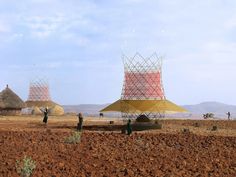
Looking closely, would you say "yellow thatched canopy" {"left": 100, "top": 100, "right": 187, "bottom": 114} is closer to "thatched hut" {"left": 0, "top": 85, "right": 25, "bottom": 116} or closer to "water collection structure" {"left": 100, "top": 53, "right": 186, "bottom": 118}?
"water collection structure" {"left": 100, "top": 53, "right": 186, "bottom": 118}

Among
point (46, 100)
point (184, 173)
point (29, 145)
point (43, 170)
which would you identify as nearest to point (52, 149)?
point (29, 145)

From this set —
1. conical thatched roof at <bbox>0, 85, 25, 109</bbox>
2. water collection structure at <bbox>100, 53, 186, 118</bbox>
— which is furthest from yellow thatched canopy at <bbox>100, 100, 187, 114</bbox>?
conical thatched roof at <bbox>0, 85, 25, 109</bbox>

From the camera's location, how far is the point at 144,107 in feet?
123

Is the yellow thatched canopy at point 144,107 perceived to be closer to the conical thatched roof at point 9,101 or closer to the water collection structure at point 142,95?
the water collection structure at point 142,95

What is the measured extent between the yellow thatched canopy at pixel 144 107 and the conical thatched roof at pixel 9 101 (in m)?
27.3

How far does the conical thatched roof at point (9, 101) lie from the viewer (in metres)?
61.4

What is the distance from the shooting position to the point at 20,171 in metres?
13.9

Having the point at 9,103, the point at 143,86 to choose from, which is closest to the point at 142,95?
the point at 143,86

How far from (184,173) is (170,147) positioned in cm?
718

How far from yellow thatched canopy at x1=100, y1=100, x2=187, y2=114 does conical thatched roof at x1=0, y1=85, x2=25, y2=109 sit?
27.3m

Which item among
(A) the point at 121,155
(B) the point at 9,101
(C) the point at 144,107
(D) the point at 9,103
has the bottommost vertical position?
(A) the point at 121,155

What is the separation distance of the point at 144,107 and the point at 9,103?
2949 centimetres

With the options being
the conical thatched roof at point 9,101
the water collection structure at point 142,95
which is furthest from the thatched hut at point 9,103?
the water collection structure at point 142,95

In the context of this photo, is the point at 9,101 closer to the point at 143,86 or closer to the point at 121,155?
the point at 143,86
